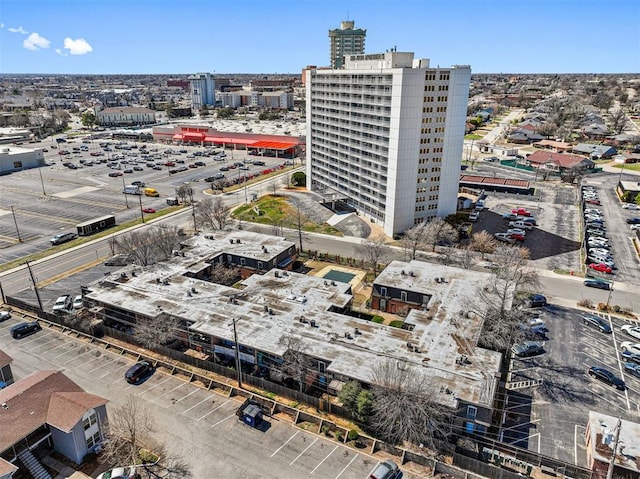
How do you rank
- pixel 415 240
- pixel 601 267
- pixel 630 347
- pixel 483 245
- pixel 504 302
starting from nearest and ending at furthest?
1. pixel 630 347
2. pixel 504 302
3. pixel 601 267
4. pixel 415 240
5. pixel 483 245

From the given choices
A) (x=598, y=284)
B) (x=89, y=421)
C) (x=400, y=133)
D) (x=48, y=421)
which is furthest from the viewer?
(x=400, y=133)

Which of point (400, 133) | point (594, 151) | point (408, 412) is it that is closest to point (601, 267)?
point (400, 133)

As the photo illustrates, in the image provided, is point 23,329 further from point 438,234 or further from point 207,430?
point 438,234

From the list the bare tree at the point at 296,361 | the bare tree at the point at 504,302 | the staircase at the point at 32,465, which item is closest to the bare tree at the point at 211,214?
the bare tree at the point at 296,361

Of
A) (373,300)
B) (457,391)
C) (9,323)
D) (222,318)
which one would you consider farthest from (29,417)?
(373,300)

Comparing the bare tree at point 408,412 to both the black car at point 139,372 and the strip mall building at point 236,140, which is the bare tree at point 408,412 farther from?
the strip mall building at point 236,140

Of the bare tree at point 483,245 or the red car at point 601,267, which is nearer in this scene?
the red car at point 601,267

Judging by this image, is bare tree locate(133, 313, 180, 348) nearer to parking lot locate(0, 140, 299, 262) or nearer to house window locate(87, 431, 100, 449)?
house window locate(87, 431, 100, 449)
